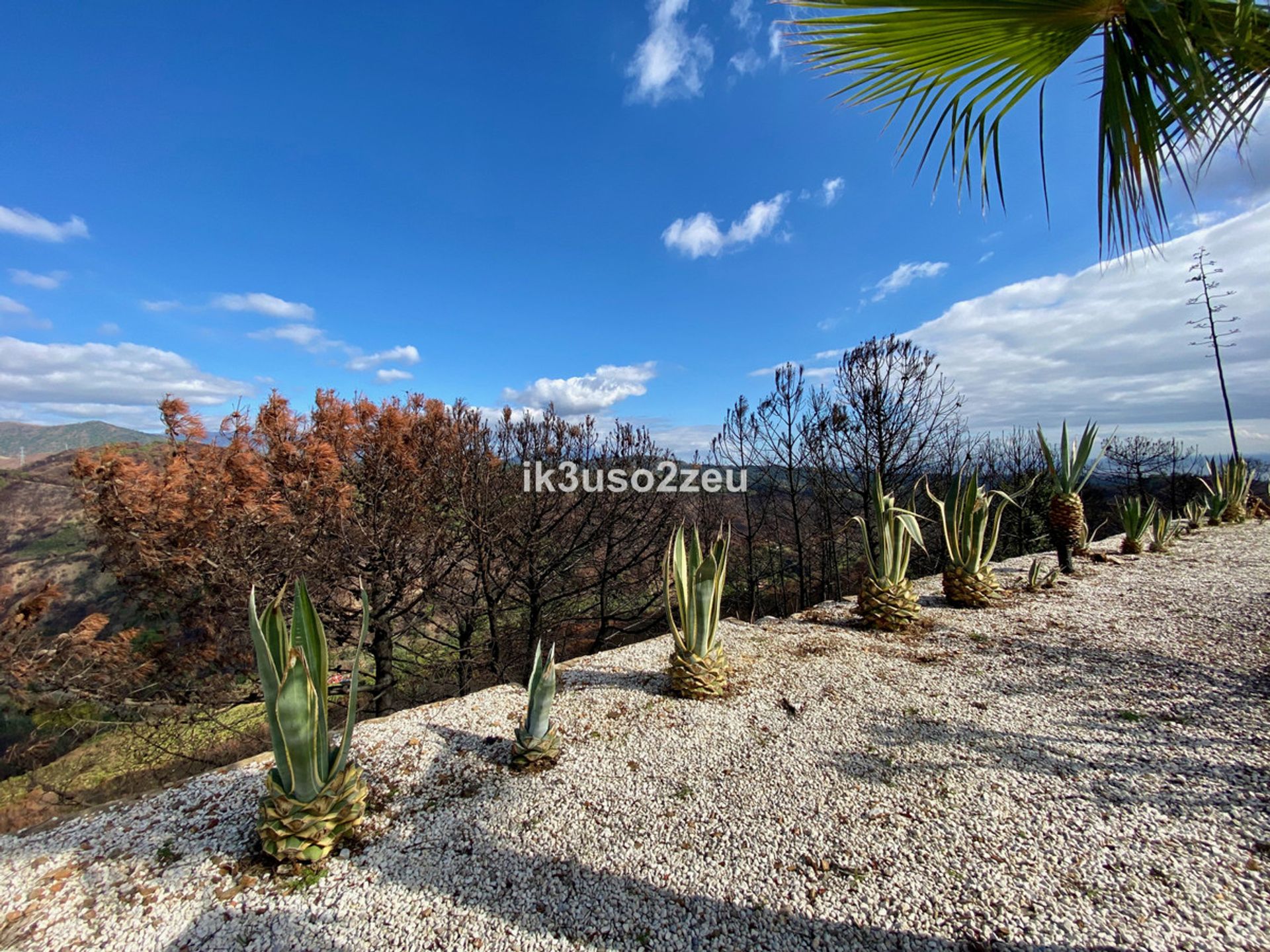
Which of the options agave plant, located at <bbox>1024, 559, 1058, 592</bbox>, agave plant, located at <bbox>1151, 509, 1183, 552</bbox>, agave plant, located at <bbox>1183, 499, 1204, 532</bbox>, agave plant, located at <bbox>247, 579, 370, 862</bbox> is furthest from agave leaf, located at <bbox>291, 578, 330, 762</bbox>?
agave plant, located at <bbox>1183, 499, 1204, 532</bbox>

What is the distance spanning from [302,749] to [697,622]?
2.55 metres

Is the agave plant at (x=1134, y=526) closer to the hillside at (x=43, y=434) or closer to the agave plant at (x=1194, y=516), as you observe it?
the agave plant at (x=1194, y=516)

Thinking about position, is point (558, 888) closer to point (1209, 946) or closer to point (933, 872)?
point (933, 872)

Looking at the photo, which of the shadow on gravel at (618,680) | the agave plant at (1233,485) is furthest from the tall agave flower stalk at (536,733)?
the agave plant at (1233,485)

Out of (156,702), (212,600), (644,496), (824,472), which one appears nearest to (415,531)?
(212,600)

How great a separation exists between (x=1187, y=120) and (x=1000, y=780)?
9.70ft

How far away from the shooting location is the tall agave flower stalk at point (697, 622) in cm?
360

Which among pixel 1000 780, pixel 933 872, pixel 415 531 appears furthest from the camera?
pixel 415 531

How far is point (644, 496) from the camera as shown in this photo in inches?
375

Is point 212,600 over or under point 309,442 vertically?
under

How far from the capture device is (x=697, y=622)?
3.67 metres

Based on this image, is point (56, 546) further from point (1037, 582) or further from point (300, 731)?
point (1037, 582)

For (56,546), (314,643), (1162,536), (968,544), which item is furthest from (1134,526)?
(56,546)

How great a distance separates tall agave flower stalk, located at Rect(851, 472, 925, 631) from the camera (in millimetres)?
4754
